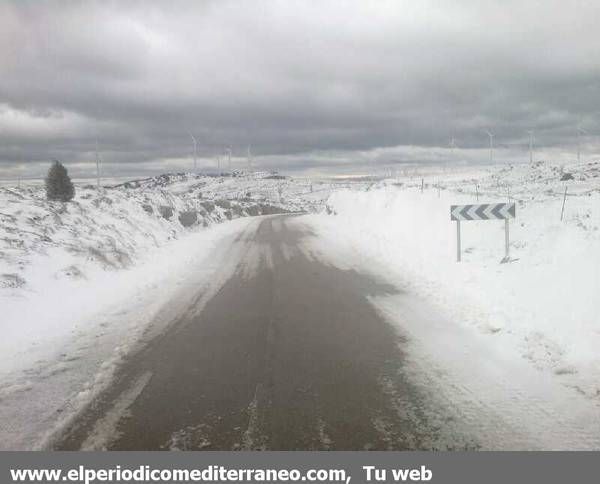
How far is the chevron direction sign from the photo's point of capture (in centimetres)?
1399

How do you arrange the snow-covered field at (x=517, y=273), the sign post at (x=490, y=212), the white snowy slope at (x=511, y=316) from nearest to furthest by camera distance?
the white snowy slope at (x=511, y=316), the snow-covered field at (x=517, y=273), the sign post at (x=490, y=212)

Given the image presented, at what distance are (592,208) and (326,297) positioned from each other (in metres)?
9.69

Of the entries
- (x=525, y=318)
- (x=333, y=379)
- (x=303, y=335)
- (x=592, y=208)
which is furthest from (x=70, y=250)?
(x=592, y=208)

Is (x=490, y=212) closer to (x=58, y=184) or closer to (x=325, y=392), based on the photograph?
(x=325, y=392)

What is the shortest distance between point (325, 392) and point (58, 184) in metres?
19.7

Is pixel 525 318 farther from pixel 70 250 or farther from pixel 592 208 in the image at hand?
pixel 70 250

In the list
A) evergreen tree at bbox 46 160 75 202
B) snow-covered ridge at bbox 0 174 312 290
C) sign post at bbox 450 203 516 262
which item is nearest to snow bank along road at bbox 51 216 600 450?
snow-covered ridge at bbox 0 174 312 290

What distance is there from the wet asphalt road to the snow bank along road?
0.06 feet

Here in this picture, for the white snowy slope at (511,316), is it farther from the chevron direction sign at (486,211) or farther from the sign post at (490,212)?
the chevron direction sign at (486,211)

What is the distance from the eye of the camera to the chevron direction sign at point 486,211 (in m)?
14.0

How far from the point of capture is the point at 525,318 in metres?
8.68

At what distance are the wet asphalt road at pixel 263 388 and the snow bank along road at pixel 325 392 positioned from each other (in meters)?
0.02

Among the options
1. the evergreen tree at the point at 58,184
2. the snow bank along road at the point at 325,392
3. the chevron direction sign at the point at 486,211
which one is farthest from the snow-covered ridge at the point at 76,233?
the chevron direction sign at the point at 486,211

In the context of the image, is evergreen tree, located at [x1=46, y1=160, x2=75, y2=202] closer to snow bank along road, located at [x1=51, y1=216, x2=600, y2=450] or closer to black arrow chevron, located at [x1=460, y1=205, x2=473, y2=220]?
snow bank along road, located at [x1=51, y1=216, x2=600, y2=450]
